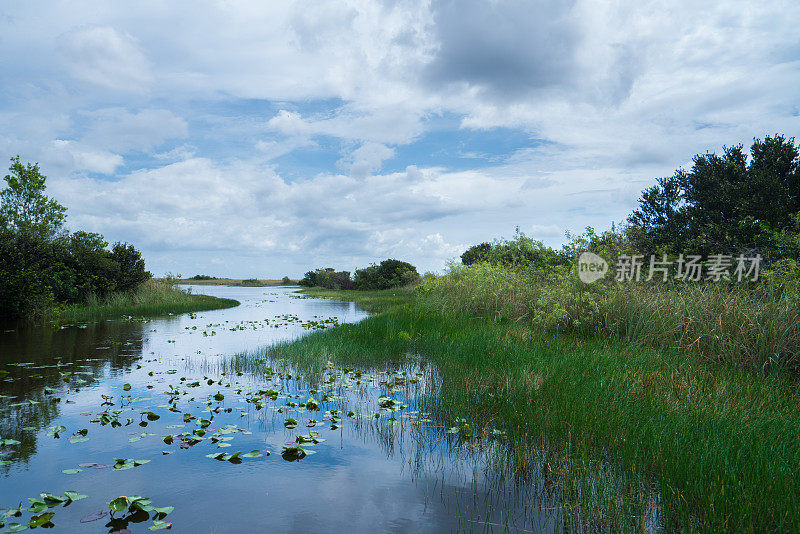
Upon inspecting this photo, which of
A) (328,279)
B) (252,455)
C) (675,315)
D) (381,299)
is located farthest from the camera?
(328,279)

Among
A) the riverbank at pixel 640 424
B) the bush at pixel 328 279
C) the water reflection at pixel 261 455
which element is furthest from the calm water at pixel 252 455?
the bush at pixel 328 279

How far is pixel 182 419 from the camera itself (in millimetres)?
6070

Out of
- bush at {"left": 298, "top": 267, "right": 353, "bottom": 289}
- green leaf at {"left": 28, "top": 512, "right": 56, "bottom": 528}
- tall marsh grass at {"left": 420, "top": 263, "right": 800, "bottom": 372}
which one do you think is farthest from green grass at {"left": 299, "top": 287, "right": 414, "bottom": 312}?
green leaf at {"left": 28, "top": 512, "right": 56, "bottom": 528}

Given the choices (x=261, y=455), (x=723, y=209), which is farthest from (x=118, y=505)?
(x=723, y=209)

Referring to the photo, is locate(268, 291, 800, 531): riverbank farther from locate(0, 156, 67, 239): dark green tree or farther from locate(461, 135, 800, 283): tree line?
locate(0, 156, 67, 239): dark green tree

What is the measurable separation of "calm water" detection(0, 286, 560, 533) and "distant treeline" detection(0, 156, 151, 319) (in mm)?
10217

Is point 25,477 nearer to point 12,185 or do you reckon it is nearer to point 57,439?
point 57,439

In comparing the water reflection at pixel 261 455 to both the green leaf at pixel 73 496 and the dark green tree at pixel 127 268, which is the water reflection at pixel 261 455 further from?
the dark green tree at pixel 127 268

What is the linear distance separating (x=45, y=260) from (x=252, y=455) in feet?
66.9

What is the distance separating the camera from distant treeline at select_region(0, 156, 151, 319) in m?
16.9

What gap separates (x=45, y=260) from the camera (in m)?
19.3

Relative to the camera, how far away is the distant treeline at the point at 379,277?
50.8 m

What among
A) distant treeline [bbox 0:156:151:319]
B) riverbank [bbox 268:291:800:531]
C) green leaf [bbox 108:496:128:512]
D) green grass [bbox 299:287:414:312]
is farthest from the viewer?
green grass [bbox 299:287:414:312]

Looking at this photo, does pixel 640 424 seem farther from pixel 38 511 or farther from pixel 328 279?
pixel 328 279
